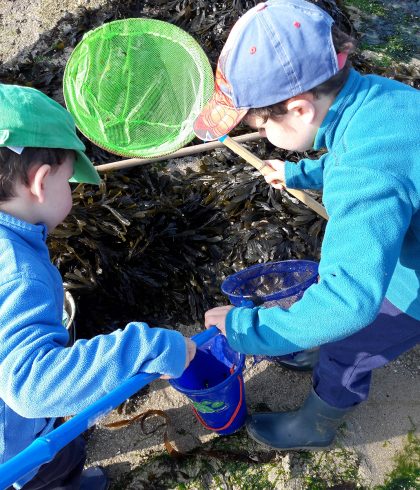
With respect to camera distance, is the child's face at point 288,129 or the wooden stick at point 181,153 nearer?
the child's face at point 288,129

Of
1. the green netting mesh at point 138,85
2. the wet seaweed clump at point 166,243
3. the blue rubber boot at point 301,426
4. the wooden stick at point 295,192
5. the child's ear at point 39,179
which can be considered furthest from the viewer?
the wet seaweed clump at point 166,243

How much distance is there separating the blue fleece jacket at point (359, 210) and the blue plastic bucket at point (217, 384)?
67 cm

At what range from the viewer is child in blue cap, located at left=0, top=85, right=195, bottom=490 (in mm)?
1562

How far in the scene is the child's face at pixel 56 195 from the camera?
1862 millimetres

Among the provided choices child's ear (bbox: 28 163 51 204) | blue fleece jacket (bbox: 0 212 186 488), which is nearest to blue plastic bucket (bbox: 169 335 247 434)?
blue fleece jacket (bbox: 0 212 186 488)

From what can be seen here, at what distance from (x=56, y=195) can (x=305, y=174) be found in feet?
3.99

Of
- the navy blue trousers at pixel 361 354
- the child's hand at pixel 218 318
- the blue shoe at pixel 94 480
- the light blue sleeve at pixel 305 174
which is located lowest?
the blue shoe at pixel 94 480

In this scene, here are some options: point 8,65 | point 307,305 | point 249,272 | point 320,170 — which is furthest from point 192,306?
point 8,65

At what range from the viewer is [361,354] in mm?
2299

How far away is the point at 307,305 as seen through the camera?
5.72ft

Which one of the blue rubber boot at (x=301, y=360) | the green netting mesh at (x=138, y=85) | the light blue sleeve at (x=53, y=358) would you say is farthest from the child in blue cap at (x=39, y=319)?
the blue rubber boot at (x=301, y=360)

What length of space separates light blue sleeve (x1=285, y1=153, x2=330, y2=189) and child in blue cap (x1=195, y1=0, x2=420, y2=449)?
50 centimetres

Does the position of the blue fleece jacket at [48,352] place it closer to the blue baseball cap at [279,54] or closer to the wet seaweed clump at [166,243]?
the blue baseball cap at [279,54]

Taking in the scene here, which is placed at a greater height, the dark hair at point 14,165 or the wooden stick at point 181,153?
the dark hair at point 14,165
